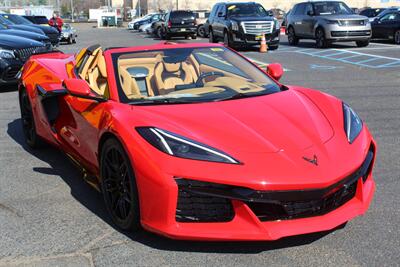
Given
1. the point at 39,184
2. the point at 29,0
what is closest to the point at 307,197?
the point at 39,184

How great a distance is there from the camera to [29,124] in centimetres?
602

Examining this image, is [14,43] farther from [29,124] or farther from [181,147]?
[181,147]

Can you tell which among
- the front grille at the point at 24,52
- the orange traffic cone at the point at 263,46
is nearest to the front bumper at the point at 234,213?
the front grille at the point at 24,52

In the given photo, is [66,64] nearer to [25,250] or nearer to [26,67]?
[26,67]

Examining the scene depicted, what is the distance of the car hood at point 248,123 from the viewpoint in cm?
331

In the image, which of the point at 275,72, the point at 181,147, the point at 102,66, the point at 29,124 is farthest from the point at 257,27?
the point at 181,147

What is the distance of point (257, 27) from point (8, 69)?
10641mm

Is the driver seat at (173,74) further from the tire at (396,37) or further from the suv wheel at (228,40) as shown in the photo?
the tire at (396,37)

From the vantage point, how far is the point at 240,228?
3039mm

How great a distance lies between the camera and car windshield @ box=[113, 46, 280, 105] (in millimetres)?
4148

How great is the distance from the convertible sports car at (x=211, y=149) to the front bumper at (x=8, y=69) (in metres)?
6.14

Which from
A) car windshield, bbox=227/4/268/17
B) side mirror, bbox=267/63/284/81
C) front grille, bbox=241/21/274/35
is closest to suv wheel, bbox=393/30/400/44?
front grille, bbox=241/21/274/35

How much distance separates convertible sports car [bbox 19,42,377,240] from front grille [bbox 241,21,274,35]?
560 inches

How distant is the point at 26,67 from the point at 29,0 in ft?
530
